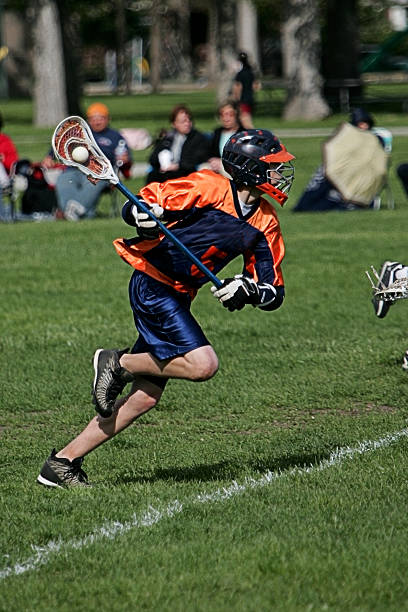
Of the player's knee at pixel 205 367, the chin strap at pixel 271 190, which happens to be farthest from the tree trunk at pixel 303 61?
the player's knee at pixel 205 367

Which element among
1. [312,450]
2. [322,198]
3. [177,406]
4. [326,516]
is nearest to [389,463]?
[312,450]

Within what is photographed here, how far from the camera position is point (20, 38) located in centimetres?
6488

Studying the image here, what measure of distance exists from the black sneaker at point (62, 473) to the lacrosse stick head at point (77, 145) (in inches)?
57.2

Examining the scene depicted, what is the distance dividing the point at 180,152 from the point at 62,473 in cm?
1017

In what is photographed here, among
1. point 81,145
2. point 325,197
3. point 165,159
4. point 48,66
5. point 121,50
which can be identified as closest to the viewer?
point 81,145

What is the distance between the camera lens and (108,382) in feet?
19.1

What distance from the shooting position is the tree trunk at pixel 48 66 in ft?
110

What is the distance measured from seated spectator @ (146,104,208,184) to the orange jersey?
9701 mm

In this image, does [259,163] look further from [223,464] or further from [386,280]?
[386,280]

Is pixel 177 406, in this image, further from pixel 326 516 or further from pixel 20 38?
pixel 20 38

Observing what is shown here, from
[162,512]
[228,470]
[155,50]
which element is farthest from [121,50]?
[162,512]

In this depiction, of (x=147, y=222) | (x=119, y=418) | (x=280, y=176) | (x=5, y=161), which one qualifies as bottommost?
(x=5, y=161)

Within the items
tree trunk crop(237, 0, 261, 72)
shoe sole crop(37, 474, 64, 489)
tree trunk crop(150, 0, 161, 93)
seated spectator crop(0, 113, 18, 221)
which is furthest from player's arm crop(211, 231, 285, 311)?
tree trunk crop(150, 0, 161, 93)

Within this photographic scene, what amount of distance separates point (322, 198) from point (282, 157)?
1250 centimetres
